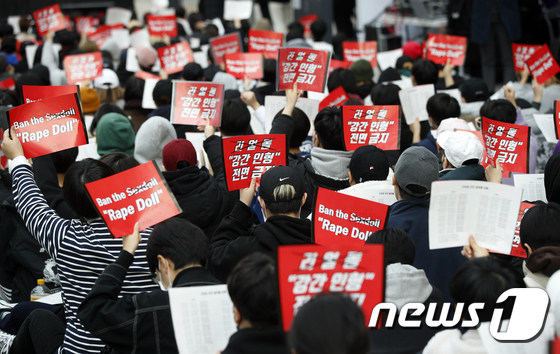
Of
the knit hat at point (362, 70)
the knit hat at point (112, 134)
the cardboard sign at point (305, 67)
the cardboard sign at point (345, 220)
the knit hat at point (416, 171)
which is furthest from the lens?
the knit hat at point (362, 70)

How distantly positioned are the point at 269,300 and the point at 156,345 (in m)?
0.74

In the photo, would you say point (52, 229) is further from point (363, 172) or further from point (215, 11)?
point (215, 11)

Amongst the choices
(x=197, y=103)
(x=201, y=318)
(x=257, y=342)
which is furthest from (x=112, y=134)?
(x=257, y=342)

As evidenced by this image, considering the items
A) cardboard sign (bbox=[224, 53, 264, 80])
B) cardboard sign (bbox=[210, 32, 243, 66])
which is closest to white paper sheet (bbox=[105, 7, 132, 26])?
cardboard sign (bbox=[210, 32, 243, 66])

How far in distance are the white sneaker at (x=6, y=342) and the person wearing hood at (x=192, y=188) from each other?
4.07ft

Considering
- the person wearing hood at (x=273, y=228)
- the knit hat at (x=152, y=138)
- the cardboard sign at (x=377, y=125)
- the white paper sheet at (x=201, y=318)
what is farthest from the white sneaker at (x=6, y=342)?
the cardboard sign at (x=377, y=125)

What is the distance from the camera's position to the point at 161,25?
424 inches

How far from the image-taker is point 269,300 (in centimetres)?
214

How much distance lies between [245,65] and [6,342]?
4.52 meters

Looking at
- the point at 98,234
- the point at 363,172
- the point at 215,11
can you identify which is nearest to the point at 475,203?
the point at 363,172

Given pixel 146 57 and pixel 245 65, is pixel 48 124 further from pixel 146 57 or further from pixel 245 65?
pixel 146 57

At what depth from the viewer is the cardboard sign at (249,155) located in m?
3.82

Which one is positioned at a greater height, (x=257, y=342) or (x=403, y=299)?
(x=257, y=342)

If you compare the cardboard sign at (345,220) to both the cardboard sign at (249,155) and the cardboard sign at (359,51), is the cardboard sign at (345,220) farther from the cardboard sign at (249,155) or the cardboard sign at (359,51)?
Result: the cardboard sign at (359,51)
